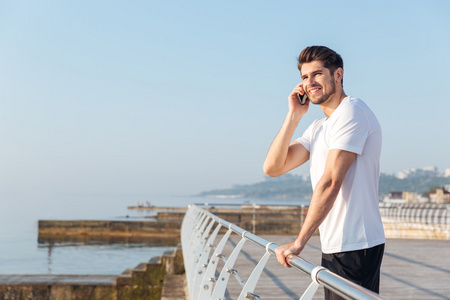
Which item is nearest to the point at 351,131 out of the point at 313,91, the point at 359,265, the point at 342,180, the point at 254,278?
the point at 342,180

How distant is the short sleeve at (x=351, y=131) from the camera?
2.19 m

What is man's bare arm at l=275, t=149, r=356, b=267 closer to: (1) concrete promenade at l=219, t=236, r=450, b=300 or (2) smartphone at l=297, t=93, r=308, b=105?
(2) smartphone at l=297, t=93, r=308, b=105

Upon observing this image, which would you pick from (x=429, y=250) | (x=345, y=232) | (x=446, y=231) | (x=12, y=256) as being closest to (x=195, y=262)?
(x=345, y=232)

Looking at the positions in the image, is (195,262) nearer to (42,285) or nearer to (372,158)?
(372,158)

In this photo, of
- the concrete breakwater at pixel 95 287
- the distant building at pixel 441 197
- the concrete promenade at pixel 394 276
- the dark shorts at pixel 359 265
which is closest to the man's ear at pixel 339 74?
the dark shorts at pixel 359 265

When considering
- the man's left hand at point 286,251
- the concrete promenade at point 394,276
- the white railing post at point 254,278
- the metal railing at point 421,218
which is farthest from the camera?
the metal railing at point 421,218

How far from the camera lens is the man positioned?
220 centimetres

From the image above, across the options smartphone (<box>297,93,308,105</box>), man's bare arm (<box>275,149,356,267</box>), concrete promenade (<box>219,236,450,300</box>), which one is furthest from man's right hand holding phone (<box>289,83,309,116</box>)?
concrete promenade (<box>219,236,450,300</box>)

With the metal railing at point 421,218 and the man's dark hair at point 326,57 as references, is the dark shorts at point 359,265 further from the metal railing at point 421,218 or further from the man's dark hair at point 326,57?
the metal railing at point 421,218

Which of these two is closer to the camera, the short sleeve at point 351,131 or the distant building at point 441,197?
the short sleeve at point 351,131

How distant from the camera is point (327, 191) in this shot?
220 centimetres

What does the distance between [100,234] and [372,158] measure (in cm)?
3207

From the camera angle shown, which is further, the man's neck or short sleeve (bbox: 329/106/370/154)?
the man's neck

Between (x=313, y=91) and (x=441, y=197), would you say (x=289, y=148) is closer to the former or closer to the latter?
(x=313, y=91)
